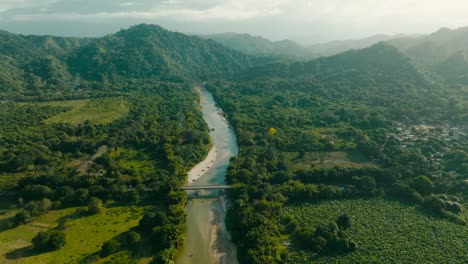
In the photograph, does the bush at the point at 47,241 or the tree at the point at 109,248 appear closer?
the tree at the point at 109,248

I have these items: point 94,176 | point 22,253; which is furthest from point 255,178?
point 22,253

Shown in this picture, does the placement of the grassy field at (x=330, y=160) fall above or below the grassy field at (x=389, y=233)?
above

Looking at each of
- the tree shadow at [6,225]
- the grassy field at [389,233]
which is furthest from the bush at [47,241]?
the grassy field at [389,233]

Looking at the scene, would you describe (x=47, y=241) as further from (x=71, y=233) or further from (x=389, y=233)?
(x=389, y=233)

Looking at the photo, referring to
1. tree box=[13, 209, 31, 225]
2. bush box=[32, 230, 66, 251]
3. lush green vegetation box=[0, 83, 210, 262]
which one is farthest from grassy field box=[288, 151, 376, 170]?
tree box=[13, 209, 31, 225]

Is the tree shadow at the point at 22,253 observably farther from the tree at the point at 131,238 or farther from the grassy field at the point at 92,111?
the grassy field at the point at 92,111

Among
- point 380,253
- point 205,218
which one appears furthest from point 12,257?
point 380,253

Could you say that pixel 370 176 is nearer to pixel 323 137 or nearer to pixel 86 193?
pixel 323 137

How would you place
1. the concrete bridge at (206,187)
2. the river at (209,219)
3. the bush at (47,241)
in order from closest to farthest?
the bush at (47,241), the river at (209,219), the concrete bridge at (206,187)
